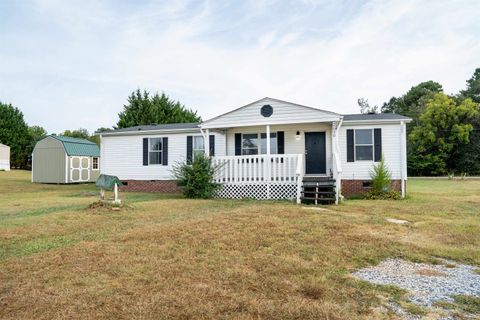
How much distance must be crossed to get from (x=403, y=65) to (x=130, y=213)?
17228 mm

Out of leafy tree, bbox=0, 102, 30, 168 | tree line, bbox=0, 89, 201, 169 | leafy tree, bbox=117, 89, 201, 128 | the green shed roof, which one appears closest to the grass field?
the green shed roof

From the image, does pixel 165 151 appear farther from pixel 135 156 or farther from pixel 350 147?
pixel 350 147

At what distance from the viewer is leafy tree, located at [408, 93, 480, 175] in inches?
1178

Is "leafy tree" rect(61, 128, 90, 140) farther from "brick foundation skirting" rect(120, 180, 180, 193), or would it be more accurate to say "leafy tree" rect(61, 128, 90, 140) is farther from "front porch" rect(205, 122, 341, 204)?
"front porch" rect(205, 122, 341, 204)

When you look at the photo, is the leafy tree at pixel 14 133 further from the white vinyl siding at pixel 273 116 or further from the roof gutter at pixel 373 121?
the roof gutter at pixel 373 121

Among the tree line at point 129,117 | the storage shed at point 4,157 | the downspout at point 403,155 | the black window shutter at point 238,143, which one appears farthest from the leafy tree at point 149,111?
the downspout at point 403,155

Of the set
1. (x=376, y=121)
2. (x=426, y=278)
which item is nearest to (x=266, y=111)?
(x=376, y=121)

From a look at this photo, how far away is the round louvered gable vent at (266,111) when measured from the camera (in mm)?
11703

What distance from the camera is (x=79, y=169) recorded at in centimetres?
2266

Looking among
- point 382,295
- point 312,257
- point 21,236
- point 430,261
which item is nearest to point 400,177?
point 430,261

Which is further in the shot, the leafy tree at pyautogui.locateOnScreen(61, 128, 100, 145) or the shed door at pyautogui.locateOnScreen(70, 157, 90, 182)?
the leafy tree at pyautogui.locateOnScreen(61, 128, 100, 145)

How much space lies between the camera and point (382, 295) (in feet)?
10.1

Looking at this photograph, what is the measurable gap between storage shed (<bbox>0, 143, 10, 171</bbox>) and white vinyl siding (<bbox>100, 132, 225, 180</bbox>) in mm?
25574

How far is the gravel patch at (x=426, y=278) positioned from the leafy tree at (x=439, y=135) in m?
29.8
